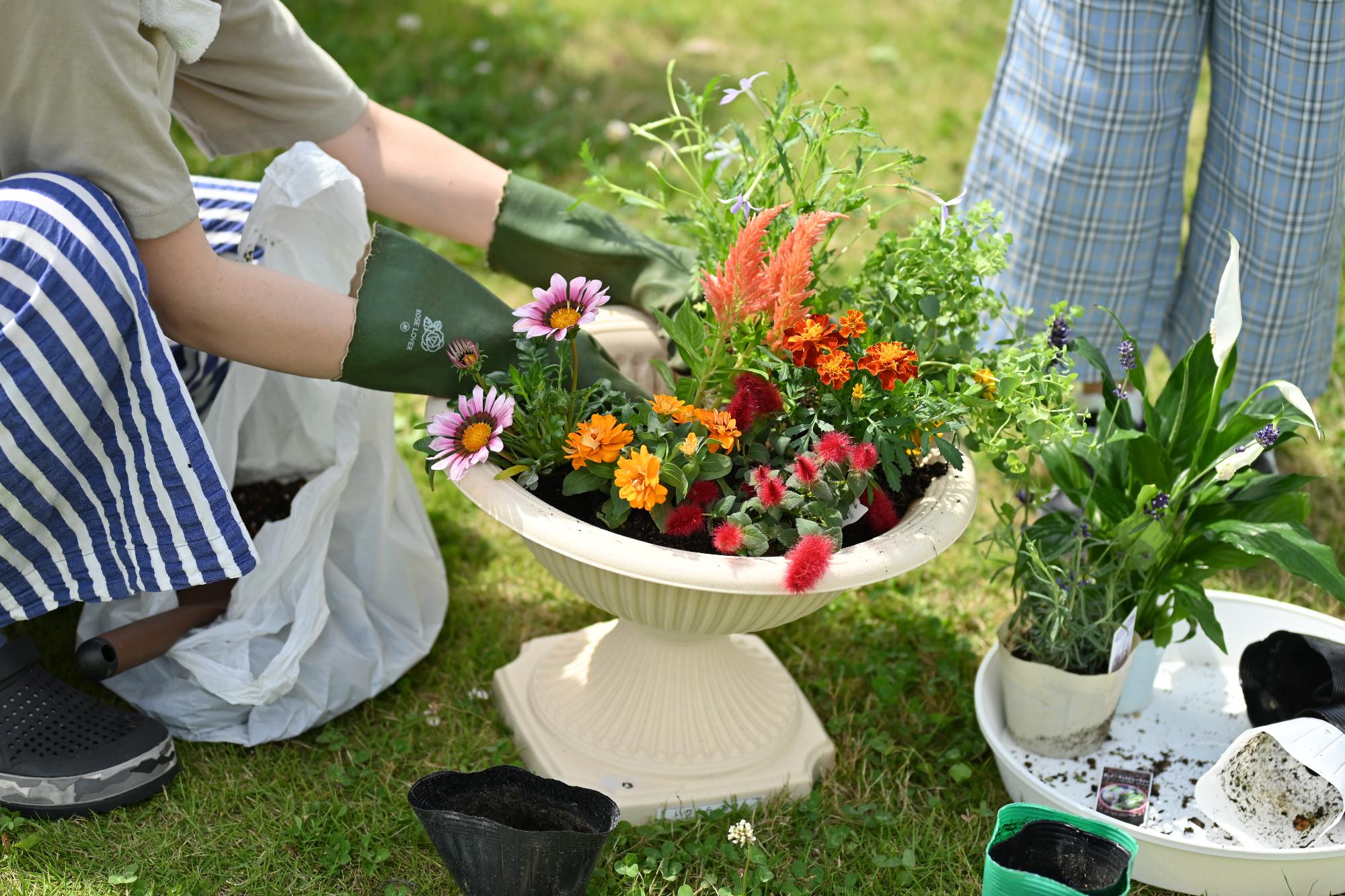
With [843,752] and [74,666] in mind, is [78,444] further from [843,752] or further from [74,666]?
[843,752]

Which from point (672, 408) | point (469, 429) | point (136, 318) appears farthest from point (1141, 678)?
point (136, 318)

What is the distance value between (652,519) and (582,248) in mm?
542

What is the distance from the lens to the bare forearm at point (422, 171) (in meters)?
2.00

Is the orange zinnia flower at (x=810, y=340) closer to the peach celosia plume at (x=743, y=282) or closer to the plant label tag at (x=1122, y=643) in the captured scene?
the peach celosia plume at (x=743, y=282)

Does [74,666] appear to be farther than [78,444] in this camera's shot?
Yes

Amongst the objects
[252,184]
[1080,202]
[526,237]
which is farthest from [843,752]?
[252,184]

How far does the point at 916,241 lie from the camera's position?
1807 mm

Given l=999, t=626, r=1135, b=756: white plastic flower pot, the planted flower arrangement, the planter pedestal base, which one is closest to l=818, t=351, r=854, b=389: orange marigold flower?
the planted flower arrangement

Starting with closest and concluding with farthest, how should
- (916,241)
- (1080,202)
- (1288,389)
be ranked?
(1288,389) → (916,241) → (1080,202)

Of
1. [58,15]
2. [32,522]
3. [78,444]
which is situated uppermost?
[58,15]

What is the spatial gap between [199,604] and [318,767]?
0.32 metres

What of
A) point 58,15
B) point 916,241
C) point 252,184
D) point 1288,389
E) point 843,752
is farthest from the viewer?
point 252,184

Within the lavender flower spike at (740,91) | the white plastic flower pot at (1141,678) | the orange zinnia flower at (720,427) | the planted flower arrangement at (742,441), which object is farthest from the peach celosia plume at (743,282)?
the white plastic flower pot at (1141,678)

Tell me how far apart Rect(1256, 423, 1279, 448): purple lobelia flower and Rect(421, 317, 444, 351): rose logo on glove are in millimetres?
1086
